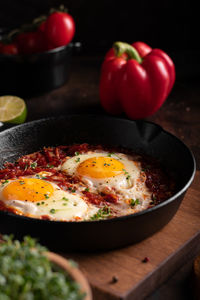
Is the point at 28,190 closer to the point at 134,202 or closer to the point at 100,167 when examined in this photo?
the point at 100,167

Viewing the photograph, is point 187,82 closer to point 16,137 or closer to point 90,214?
point 16,137

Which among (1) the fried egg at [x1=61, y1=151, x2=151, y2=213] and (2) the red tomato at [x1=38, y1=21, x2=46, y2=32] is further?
A: (2) the red tomato at [x1=38, y1=21, x2=46, y2=32]

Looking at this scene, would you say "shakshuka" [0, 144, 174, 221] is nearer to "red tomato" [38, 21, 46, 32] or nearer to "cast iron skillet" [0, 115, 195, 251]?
"cast iron skillet" [0, 115, 195, 251]

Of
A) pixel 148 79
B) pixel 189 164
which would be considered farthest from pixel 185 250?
pixel 148 79

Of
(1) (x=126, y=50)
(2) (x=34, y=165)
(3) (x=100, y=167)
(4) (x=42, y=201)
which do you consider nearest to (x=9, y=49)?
(1) (x=126, y=50)

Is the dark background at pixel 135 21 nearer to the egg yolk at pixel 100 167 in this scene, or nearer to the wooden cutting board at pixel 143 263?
the egg yolk at pixel 100 167

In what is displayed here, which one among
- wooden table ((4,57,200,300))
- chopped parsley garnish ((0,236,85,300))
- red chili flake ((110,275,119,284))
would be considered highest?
chopped parsley garnish ((0,236,85,300))

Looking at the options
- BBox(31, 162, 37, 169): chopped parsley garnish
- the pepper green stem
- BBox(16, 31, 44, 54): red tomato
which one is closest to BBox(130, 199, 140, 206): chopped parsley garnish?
BBox(31, 162, 37, 169): chopped parsley garnish
